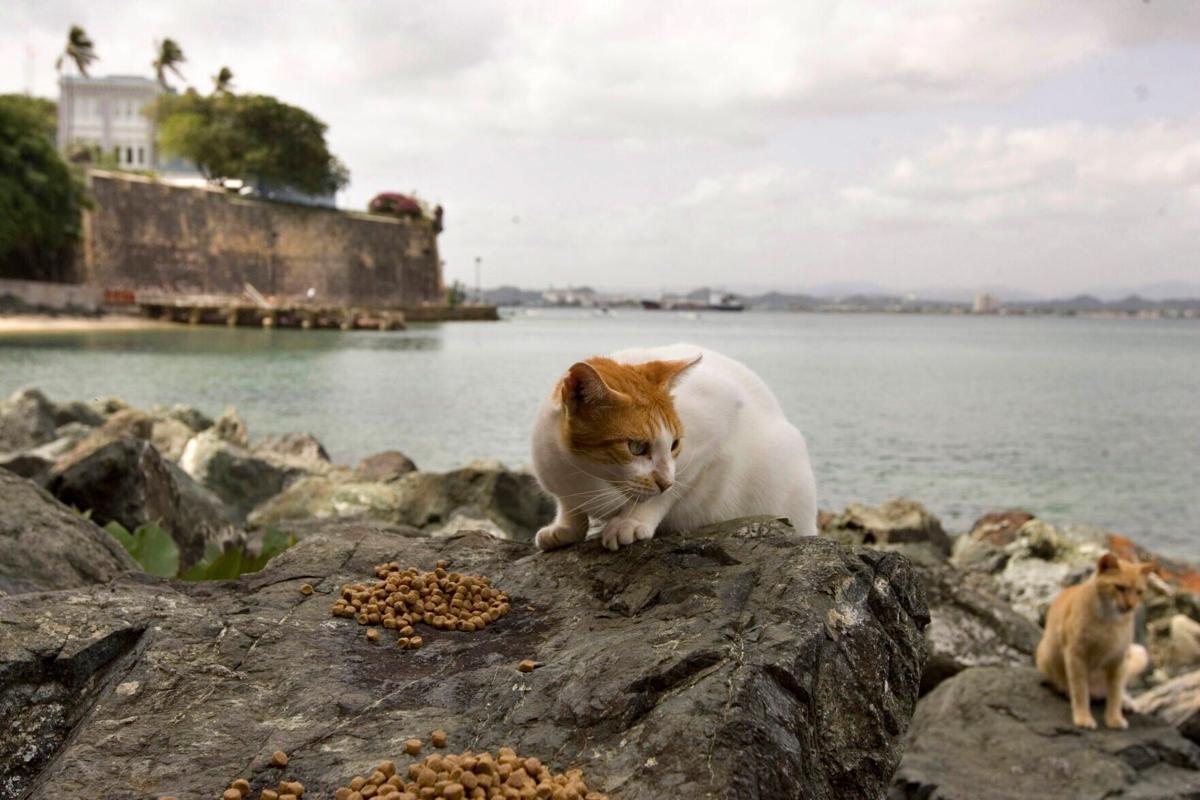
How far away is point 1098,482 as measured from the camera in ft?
69.9

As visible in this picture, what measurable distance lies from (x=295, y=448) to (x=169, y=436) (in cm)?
227

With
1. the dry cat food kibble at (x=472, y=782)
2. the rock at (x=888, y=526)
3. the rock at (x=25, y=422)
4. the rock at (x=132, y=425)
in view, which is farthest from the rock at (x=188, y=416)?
the dry cat food kibble at (x=472, y=782)

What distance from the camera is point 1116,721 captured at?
605 cm

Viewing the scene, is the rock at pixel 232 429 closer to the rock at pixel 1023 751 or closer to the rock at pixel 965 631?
the rock at pixel 965 631

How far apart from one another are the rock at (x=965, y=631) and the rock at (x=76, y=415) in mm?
14466

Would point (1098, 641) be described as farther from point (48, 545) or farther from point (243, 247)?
point (243, 247)

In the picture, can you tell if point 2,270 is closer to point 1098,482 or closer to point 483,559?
point 1098,482

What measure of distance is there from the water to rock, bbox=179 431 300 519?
4.30 meters

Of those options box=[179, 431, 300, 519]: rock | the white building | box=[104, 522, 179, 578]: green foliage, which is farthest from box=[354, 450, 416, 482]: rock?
the white building

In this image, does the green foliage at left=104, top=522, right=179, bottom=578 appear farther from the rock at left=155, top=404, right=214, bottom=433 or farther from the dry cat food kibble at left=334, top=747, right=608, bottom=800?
the rock at left=155, top=404, right=214, bottom=433

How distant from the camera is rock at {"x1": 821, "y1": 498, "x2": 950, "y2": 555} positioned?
11.0 m

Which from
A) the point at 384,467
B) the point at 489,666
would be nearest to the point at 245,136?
the point at 384,467

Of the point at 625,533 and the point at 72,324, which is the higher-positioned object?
the point at 625,533

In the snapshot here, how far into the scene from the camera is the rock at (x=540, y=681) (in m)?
2.43
